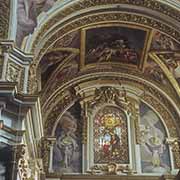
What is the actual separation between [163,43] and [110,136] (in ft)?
11.8

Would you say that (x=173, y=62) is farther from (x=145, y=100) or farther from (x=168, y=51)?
(x=145, y=100)

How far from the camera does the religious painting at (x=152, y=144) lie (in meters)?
14.1

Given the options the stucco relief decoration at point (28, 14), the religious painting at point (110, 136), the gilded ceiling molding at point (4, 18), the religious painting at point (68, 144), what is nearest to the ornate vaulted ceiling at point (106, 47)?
the stucco relief decoration at point (28, 14)

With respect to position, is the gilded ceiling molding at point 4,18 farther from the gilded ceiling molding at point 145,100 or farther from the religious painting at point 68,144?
the religious painting at point 68,144

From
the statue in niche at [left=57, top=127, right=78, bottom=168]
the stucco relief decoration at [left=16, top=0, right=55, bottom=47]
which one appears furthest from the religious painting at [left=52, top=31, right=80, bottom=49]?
the statue in niche at [left=57, top=127, right=78, bottom=168]

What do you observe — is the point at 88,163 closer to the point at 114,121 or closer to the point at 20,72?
the point at 114,121

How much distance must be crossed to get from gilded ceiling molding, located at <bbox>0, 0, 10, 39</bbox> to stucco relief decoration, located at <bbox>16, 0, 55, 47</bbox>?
292mm

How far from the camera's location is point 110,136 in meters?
14.7

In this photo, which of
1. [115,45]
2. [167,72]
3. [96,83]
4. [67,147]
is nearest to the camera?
[115,45]

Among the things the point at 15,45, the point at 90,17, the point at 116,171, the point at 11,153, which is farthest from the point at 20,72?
the point at 116,171

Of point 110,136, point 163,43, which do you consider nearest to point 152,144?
point 110,136

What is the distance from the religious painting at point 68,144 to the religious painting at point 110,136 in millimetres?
590

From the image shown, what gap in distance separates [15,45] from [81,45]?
336 centimetres

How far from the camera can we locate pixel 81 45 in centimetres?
1341
